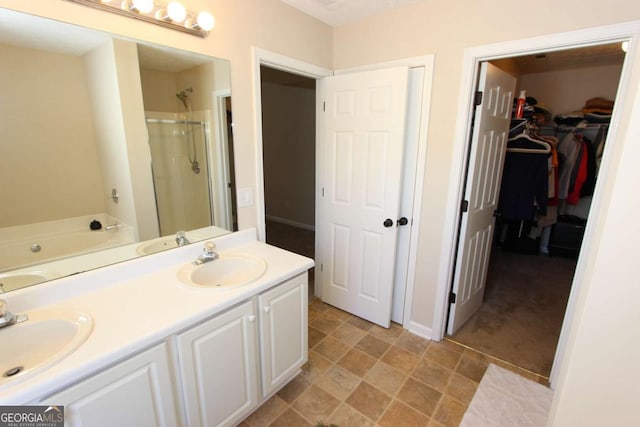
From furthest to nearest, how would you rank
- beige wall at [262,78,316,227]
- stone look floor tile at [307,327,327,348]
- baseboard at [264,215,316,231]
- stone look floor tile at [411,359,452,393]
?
baseboard at [264,215,316,231] < beige wall at [262,78,316,227] < stone look floor tile at [307,327,327,348] < stone look floor tile at [411,359,452,393]

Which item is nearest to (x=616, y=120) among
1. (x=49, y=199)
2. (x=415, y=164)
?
(x=415, y=164)

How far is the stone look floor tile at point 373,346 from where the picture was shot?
2.21m

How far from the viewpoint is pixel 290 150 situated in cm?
507

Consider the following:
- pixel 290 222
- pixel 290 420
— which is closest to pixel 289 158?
pixel 290 222

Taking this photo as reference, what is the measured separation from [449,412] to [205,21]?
2.54m

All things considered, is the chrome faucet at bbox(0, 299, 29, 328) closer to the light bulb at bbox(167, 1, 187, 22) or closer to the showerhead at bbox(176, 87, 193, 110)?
the showerhead at bbox(176, 87, 193, 110)

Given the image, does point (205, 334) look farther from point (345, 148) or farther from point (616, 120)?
point (616, 120)

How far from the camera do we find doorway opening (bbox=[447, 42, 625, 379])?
9.40ft

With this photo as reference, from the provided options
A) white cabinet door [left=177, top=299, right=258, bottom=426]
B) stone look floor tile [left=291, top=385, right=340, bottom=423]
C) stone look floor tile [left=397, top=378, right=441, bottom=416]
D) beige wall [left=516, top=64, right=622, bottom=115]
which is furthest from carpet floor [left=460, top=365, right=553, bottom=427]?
beige wall [left=516, top=64, right=622, bottom=115]

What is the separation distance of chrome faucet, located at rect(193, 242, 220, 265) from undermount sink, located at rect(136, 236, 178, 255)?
16 centimetres

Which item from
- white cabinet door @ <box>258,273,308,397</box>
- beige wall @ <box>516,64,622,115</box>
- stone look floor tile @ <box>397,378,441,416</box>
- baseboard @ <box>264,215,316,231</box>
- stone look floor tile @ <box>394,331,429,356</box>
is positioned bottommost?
stone look floor tile @ <box>397,378,441,416</box>

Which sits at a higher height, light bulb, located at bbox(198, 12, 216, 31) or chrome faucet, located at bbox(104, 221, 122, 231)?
light bulb, located at bbox(198, 12, 216, 31)

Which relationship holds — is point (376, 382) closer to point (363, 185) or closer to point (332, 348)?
point (332, 348)

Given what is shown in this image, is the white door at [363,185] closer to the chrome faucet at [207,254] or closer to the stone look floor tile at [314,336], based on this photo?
the stone look floor tile at [314,336]
